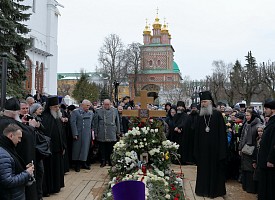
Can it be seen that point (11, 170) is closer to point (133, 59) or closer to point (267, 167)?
point (267, 167)

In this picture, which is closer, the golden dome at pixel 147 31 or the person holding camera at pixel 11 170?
the person holding camera at pixel 11 170

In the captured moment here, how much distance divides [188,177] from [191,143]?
216 cm

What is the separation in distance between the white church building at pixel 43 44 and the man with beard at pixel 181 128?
89.3 feet

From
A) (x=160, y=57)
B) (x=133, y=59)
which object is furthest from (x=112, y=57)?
(x=160, y=57)

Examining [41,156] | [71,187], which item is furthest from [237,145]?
[41,156]

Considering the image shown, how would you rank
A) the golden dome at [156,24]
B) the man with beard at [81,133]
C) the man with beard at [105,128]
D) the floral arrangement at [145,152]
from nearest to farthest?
the floral arrangement at [145,152] → the man with beard at [81,133] → the man with beard at [105,128] → the golden dome at [156,24]

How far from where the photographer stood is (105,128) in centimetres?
989

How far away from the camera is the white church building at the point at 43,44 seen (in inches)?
1475

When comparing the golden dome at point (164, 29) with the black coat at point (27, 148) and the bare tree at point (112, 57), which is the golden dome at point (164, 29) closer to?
the bare tree at point (112, 57)

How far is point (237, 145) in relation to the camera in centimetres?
837

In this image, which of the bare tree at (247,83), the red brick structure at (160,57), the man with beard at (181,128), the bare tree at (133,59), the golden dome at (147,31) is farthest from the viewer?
the golden dome at (147,31)

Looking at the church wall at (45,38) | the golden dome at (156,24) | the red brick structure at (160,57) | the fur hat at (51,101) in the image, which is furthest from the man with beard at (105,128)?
the golden dome at (156,24)

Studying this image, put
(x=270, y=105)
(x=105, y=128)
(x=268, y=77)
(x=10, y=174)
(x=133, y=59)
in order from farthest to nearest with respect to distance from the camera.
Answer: (x=133, y=59)
(x=268, y=77)
(x=105, y=128)
(x=270, y=105)
(x=10, y=174)

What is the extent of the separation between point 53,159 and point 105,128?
3071 millimetres
